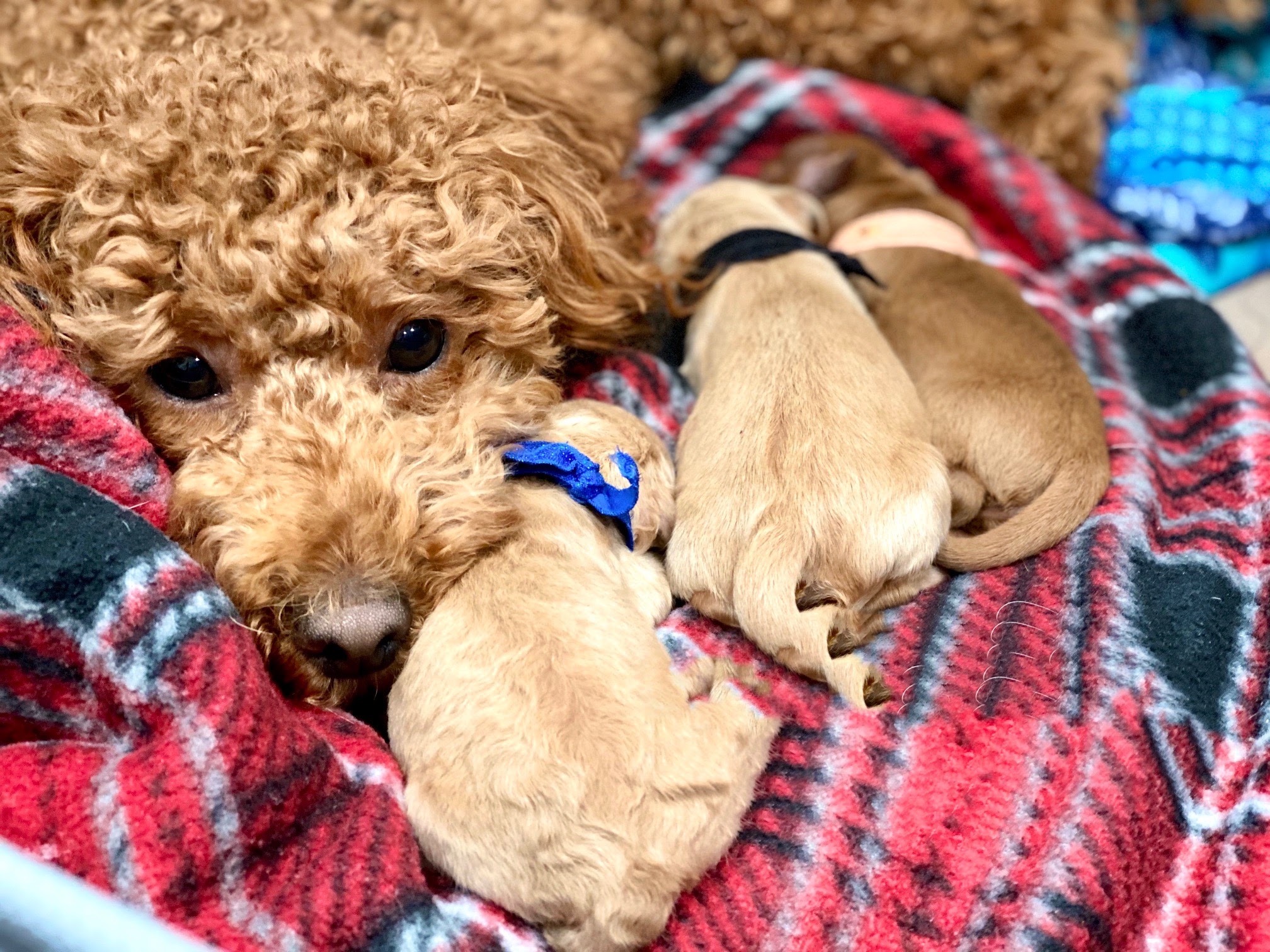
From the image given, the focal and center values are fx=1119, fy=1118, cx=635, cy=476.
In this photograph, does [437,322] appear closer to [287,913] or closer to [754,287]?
[754,287]

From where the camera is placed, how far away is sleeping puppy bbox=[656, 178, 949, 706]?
4.19 feet

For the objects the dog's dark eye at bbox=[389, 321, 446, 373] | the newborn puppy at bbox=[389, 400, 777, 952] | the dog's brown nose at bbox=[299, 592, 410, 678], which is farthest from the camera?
the dog's dark eye at bbox=[389, 321, 446, 373]

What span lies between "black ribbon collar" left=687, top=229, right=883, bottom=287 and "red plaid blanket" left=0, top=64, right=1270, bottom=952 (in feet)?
1.94

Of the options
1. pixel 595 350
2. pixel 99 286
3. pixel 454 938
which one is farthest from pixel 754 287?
pixel 454 938

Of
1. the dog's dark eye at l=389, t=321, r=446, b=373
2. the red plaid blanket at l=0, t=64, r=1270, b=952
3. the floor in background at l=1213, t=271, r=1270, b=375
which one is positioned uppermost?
the dog's dark eye at l=389, t=321, r=446, b=373

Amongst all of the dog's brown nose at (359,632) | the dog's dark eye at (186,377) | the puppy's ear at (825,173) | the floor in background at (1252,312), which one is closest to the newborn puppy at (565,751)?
the dog's brown nose at (359,632)

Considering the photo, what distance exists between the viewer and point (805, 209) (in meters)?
2.25

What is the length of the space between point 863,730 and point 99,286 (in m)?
0.99

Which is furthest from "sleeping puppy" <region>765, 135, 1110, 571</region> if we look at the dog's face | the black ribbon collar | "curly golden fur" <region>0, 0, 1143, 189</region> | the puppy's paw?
"curly golden fur" <region>0, 0, 1143, 189</region>

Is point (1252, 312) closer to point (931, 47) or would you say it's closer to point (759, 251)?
point (931, 47)

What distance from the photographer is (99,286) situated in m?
1.27

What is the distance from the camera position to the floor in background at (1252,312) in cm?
221

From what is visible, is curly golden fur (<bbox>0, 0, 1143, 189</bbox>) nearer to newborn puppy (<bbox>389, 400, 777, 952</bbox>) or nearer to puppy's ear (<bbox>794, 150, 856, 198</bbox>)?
puppy's ear (<bbox>794, 150, 856, 198</bbox>)

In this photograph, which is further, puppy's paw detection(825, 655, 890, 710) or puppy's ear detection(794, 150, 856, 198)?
puppy's ear detection(794, 150, 856, 198)
